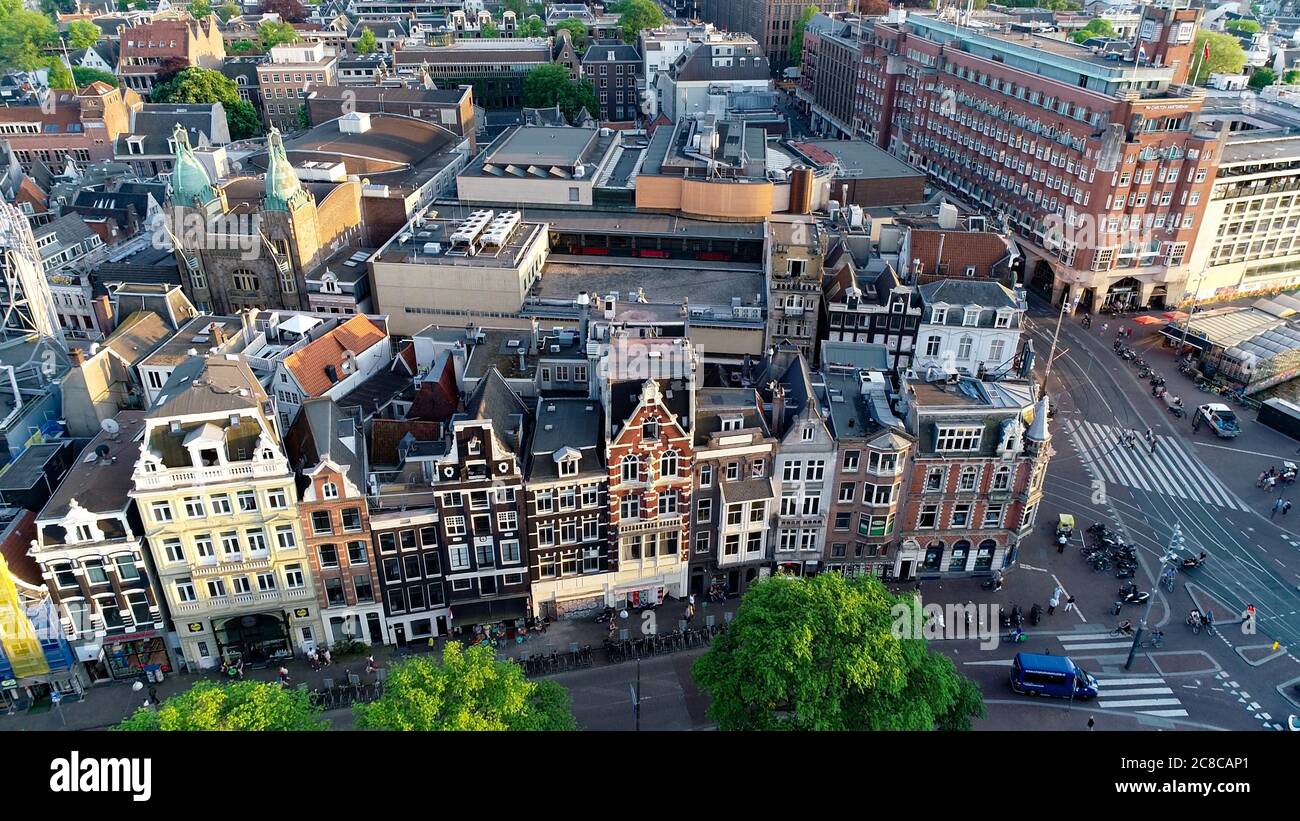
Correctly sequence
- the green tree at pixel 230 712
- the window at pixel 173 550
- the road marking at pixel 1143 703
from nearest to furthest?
the green tree at pixel 230 712, the window at pixel 173 550, the road marking at pixel 1143 703

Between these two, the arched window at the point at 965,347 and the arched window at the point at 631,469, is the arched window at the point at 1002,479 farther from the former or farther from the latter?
the arched window at the point at 631,469

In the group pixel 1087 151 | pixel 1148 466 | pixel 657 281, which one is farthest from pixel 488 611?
pixel 1087 151

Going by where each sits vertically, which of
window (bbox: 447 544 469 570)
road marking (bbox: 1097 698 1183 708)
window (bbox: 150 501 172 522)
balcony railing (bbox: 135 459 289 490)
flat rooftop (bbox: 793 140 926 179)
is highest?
flat rooftop (bbox: 793 140 926 179)

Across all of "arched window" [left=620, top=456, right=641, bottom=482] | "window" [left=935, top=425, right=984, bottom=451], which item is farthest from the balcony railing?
"window" [left=935, top=425, right=984, bottom=451]

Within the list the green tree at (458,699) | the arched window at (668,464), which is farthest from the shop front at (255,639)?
the arched window at (668,464)

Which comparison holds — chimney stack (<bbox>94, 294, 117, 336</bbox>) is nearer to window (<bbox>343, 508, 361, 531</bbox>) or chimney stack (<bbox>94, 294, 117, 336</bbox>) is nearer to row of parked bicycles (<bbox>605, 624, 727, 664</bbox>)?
window (<bbox>343, 508, 361, 531</bbox>)
